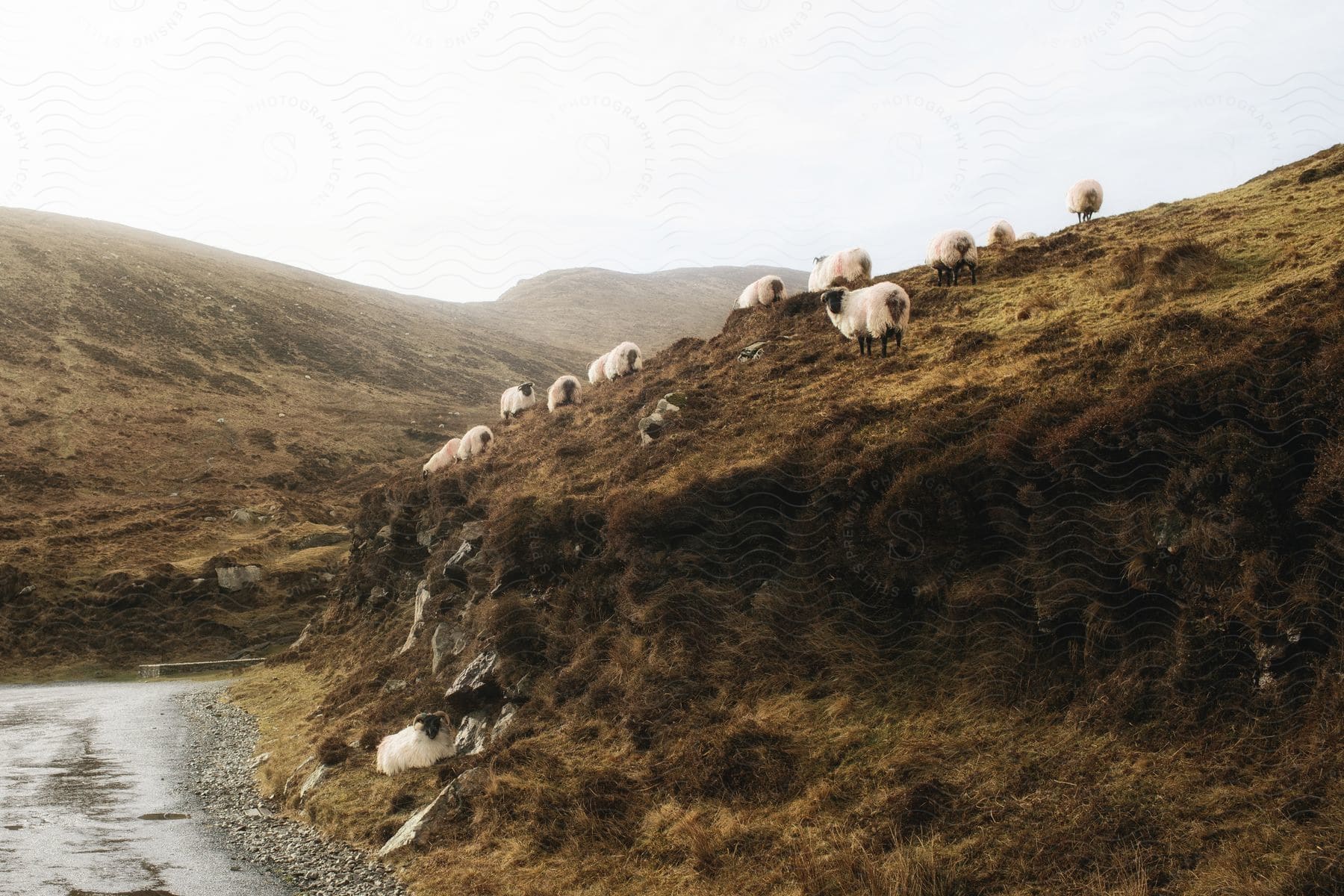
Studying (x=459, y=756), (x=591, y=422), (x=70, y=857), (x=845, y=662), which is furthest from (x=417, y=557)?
(x=845, y=662)

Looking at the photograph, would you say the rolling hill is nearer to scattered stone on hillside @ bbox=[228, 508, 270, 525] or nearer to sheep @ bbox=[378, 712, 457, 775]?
scattered stone on hillside @ bbox=[228, 508, 270, 525]

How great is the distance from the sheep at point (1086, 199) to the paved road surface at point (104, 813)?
3200 cm

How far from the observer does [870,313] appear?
18500 millimetres

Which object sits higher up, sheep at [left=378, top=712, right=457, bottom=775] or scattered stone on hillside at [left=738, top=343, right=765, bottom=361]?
scattered stone on hillside at [left=738, top=343, right=765, bottom=361]

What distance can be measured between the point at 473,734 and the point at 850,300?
1277cm

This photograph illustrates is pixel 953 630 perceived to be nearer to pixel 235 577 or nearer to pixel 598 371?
pixel 598 371

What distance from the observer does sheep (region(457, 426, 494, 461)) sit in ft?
96.8

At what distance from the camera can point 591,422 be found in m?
23.7

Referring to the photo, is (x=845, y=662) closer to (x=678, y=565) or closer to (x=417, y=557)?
(x=678, y=565)

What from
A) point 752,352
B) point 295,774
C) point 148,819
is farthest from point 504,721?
point 752,352

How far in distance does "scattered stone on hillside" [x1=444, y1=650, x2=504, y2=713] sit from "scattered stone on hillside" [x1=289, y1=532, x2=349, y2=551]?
31.6 metres

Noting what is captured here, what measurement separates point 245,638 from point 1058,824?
36.8 meters

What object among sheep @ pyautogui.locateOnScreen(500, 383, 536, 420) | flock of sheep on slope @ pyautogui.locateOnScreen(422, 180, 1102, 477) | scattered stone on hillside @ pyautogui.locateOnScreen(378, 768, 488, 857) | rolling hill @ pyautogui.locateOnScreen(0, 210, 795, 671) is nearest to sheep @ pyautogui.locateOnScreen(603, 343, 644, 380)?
flock of sheep on slope @ pyautogui.locateOnScreen(422, 180, 1102, 477)

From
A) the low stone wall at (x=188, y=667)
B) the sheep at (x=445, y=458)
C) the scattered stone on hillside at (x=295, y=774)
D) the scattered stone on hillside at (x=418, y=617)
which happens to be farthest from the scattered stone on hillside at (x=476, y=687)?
the low stone wall at (x=188, y=667)
